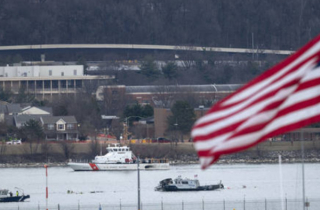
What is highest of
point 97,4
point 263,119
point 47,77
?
point 97,4

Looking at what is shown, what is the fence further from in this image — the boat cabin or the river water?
the boat cabin

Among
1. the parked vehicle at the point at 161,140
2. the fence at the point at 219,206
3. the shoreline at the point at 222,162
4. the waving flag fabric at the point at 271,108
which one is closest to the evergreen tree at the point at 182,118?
the parked vehicle at the point at 161,140

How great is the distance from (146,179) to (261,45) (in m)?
70.0

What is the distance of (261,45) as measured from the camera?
12000 cm

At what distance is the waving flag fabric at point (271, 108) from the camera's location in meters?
7.49

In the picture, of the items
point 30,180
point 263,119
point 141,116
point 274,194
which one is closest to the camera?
point 263,119

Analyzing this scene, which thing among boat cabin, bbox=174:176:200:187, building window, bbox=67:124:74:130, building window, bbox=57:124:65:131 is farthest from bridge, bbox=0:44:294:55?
boat cabin, bbox=174:176:200:187

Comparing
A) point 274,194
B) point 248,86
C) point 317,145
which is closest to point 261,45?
point 317,145

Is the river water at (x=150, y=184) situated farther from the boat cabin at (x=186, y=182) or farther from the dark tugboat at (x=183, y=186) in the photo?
the boat cabin at (x=186, y=182)

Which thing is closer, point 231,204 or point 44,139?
point 231,204

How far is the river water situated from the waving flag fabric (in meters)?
25.7

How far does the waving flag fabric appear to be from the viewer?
749cm

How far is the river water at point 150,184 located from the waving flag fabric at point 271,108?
25.7m

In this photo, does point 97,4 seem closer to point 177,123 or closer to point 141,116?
point 141,116
